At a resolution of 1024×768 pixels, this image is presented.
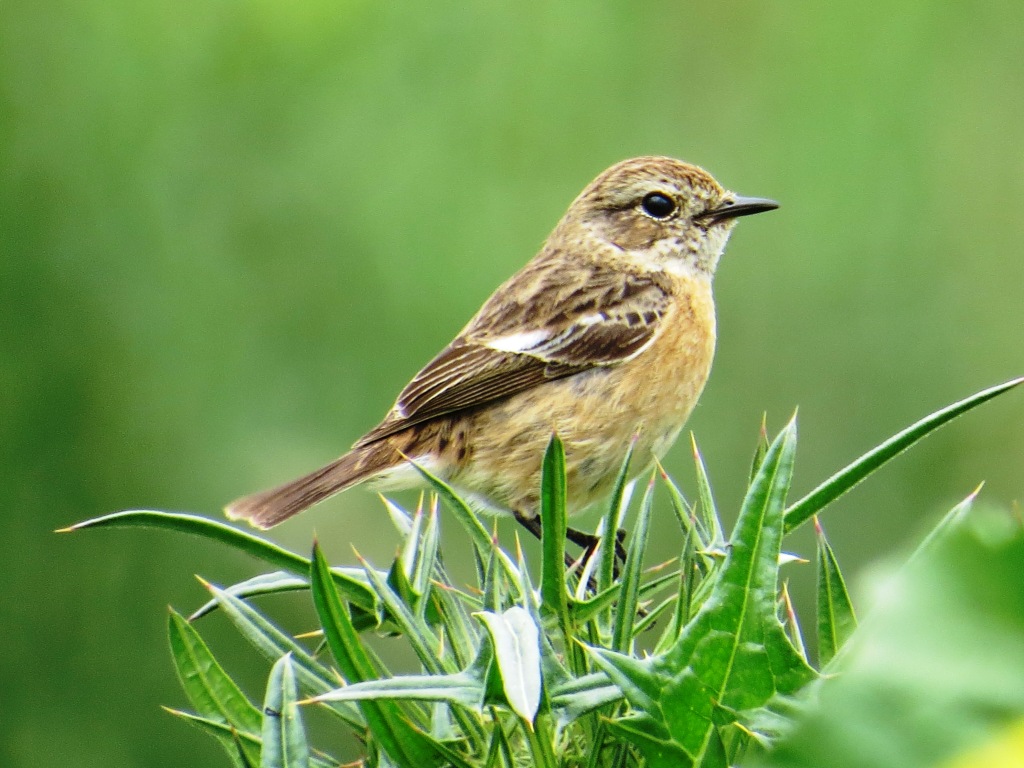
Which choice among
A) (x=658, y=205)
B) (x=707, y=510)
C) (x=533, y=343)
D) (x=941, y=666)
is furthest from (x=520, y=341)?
(x=941, y=666)

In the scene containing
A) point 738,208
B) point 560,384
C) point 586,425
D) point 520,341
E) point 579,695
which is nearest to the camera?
point 579,695

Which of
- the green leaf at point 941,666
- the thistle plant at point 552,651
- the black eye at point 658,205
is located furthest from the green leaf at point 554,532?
the black eye at point 658,205

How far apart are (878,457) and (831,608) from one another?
17cm

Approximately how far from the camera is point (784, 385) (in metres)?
4.24

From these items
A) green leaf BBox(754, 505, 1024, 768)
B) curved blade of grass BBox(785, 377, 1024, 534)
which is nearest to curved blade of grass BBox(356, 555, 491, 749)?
curved blade of grass BBox(785, 377, 1024, 534)

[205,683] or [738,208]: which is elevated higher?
[738,208]

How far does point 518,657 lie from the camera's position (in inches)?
40.3

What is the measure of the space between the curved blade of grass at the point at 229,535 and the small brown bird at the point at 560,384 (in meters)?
2.11

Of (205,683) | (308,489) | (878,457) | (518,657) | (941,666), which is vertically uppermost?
(941,666)

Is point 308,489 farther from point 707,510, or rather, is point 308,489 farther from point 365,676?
point 365,676

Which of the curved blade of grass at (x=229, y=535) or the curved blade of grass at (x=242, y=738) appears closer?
the curved blade of grass at (x=229, y=535)

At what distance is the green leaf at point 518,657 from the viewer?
3.17 ft

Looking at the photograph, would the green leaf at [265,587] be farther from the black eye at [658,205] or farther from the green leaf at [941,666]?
the black eye at [658,205]

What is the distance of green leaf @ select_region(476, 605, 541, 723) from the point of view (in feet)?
3.17
